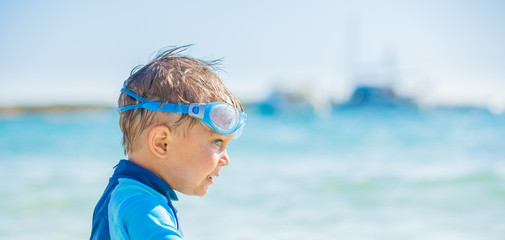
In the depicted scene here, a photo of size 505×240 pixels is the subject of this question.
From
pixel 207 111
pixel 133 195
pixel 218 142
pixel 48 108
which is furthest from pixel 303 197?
pixel 48 108

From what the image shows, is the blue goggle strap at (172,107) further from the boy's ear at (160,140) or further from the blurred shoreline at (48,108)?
the blurred shoreline at (48,108)

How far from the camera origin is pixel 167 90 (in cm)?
133

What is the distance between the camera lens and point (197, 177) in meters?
1.39

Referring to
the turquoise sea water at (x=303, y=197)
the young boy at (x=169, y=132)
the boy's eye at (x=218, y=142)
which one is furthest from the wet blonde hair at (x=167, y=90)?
the turquoise sea water at (x=303, y=197)

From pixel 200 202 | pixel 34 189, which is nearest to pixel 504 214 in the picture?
pixel 200 202

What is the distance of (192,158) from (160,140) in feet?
0.33

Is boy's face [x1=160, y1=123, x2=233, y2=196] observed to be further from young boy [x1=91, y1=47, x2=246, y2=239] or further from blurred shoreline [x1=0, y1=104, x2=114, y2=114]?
blurred shoreline [x1=0, y1=104, x2=114, y2=114]

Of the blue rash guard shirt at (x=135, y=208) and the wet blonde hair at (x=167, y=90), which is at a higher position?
the wet blonde hair at (x=167, y=90)

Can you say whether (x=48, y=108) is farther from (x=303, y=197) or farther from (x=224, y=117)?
(x=224, y=117)

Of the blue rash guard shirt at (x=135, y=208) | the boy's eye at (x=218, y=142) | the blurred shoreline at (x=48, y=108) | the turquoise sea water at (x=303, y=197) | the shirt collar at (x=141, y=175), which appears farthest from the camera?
the blurred shoreline at (x=48, y=108)

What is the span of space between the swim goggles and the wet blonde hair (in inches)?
0.5

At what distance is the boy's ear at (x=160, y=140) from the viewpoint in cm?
132

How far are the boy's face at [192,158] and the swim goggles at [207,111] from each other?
0.10ft

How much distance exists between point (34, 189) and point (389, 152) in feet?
26.9
